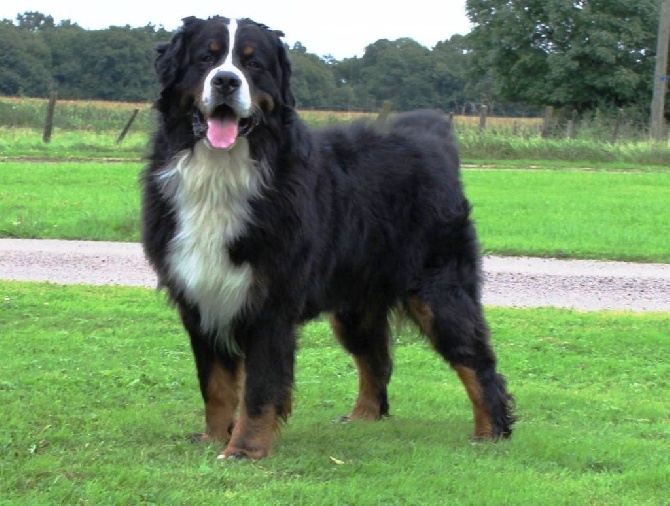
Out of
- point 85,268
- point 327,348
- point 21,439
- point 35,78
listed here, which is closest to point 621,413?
point 327,348

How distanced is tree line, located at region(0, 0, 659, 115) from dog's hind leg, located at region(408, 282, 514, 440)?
36193 mm

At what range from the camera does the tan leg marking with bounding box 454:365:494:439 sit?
6.28 m

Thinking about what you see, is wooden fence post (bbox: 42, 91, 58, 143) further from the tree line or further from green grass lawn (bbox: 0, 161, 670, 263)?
the tree line

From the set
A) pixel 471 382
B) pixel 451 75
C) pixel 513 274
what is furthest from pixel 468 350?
pixel 451 75

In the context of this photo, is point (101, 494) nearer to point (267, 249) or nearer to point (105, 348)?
point (267, 249)

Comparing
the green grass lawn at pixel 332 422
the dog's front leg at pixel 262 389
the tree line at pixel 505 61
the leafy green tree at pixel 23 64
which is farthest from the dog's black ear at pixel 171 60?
the leafy green tree at pixel 23 64

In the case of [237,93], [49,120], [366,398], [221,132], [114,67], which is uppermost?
[114,67]

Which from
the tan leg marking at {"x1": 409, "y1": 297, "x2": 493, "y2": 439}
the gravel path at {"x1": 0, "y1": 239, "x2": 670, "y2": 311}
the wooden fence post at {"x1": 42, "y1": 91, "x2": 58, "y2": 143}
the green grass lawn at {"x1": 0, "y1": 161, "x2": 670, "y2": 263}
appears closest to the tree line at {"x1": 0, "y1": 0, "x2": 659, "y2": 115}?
the wooden fence post at {"x1": 42, "y1": 91, "x2": 58, "y2": 143}

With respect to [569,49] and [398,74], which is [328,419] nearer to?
[569,49]

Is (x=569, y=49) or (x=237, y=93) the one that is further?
(x=569, y=49)

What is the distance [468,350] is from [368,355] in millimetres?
794

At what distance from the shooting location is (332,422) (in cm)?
661

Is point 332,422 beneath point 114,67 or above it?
beneath

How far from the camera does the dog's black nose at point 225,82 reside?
517 centimetres
